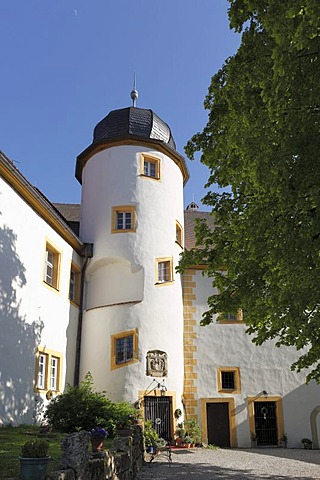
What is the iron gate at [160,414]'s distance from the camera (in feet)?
58.8

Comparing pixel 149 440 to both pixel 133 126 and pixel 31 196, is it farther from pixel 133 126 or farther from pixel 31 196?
pixel 133 126

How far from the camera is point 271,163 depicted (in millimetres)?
8734

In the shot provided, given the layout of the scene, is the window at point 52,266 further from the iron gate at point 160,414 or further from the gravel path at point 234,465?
the gravel path at point 234,465

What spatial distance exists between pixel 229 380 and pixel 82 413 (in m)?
7.25

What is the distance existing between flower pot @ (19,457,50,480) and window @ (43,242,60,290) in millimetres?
10625

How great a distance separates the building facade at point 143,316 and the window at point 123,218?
5cm

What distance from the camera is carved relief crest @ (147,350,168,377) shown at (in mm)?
18078

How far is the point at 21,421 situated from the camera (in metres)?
13.8

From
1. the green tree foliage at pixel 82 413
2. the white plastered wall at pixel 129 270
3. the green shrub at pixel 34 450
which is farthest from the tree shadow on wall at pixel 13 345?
the green shrub at pixel 34 450

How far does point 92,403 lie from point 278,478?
5.70m

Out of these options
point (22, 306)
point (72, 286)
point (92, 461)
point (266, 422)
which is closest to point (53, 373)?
point (22, 306)

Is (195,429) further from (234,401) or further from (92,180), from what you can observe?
(92,180)

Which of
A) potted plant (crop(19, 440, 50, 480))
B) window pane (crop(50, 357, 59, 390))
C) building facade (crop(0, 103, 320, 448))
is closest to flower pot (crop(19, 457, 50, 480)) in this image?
potted plant (crop(19, 440, 50, 480))

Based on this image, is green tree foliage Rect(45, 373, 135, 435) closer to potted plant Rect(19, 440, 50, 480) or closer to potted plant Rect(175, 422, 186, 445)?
potted plant Rect(175, 422, 186, 445)
